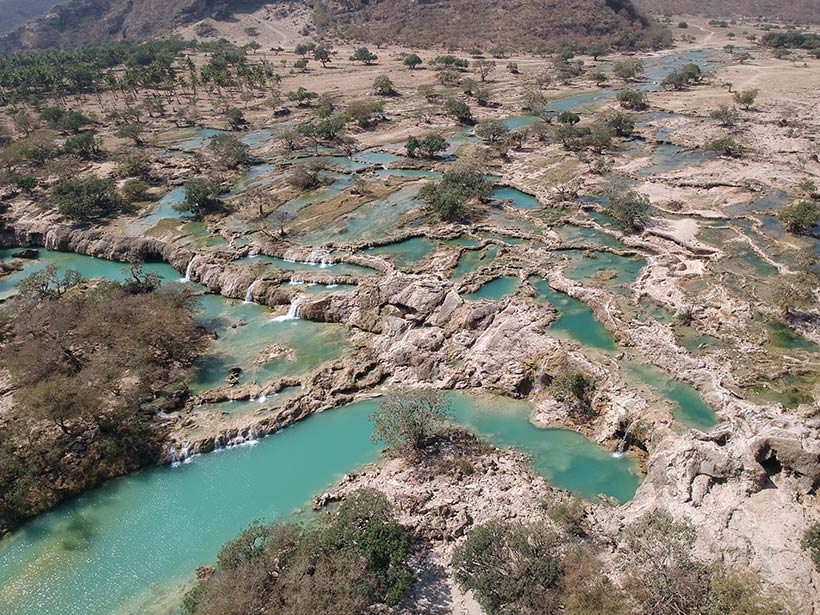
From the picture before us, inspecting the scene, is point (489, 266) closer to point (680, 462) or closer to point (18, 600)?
point (680, 462)

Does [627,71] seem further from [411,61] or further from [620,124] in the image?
[411,61]

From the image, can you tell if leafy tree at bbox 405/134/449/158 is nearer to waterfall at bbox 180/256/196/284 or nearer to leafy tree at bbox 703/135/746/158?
leafy tree at bbox 703/135/746/158

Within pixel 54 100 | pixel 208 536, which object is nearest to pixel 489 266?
pixel 208 536

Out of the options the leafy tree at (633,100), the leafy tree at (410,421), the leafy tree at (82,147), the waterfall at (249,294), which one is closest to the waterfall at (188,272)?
the waterfall at (249,294)

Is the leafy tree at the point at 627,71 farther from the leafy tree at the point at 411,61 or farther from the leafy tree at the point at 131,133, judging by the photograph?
the leafy tree at the point at 131,133

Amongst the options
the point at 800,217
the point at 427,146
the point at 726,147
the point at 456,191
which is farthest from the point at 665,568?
the point at 726,147

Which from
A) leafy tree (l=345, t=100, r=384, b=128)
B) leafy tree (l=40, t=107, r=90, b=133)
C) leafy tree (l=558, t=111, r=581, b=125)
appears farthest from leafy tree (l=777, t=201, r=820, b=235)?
leafy tree (l=40, t=107, r=90, b=133)
